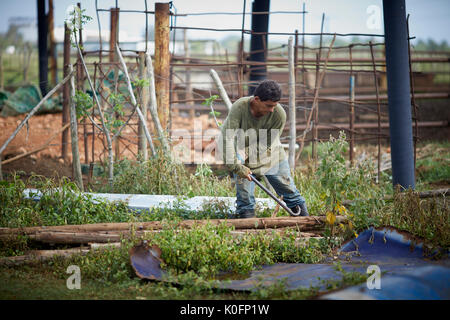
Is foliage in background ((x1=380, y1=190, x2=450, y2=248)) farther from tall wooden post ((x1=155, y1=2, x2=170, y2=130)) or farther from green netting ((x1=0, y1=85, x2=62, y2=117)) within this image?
green netting ((x1=0, y1=85, x2=62, y2=117))

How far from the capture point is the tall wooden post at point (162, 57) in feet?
24.6

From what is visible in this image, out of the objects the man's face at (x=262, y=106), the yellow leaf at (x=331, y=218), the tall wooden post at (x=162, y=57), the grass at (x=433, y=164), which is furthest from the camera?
the grass at (x=433, y=164)

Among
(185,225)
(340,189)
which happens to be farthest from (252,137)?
(185,225)

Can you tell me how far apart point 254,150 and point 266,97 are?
73 cm

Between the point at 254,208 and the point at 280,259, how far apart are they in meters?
0.98

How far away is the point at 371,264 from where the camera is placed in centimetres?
420

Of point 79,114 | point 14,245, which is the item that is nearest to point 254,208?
point 14,245

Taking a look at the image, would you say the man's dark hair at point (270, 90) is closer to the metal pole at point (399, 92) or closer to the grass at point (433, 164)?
the metal pole at point (399, 92)

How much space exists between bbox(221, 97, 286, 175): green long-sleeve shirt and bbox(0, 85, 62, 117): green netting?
8.50 metres

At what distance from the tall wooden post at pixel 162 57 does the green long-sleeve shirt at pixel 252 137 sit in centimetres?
243

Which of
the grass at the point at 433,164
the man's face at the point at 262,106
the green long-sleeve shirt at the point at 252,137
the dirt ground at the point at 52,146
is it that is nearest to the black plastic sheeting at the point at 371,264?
the green long-sleeve shirt at the point at 252,137

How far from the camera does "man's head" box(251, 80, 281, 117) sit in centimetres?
490
